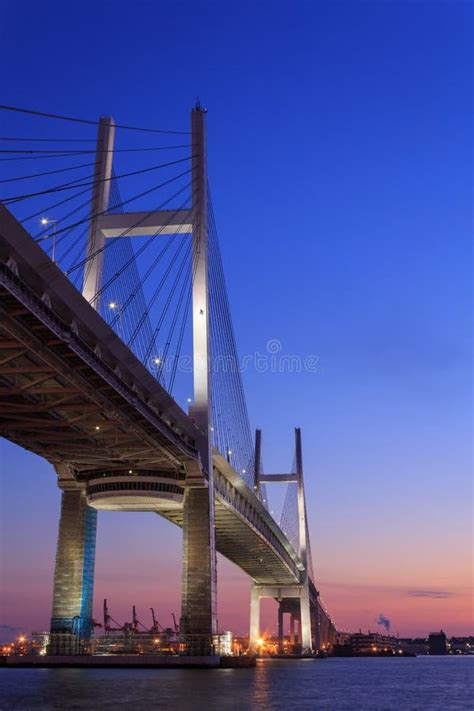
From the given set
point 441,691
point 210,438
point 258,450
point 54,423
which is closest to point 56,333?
point 54,423

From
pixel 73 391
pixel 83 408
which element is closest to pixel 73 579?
pixel 83 408

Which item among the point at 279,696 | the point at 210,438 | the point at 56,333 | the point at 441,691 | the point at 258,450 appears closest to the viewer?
the point at 56,333

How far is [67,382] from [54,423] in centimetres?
649

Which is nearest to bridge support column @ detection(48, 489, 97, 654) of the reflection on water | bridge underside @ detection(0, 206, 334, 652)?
bridge underside @ detection(0, 206, 334, 652)

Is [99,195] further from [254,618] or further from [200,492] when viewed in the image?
[254,618]

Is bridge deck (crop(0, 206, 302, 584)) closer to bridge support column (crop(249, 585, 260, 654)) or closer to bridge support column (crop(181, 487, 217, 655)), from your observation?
bridge support column (crop(181, 487, 217, 655))

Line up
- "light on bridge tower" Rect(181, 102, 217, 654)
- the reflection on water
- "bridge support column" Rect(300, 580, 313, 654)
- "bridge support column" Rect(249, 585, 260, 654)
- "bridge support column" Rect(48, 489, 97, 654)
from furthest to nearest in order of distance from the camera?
"bridge support column" Rect(249, 585, 260, 654) → "bridge support column" Rect(300, 580, 313, 654) → "bridge support column" Rect(48, 489, 97, 654) → "light on bridge tower" Rect(181, 102, 217, 654) → the reflection on water

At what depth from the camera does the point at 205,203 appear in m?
48.9

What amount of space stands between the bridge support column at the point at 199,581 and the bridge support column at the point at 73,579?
20.1 ft

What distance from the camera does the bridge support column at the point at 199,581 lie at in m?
45.6

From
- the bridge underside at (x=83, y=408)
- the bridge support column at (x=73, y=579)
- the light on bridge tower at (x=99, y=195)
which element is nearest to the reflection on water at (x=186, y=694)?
the bridge support column at (x=73, y=579)

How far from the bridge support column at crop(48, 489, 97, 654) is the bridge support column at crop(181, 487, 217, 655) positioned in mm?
6131

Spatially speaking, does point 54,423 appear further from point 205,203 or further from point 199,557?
point 205,203

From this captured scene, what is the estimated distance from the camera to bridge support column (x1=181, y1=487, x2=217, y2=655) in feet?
150
